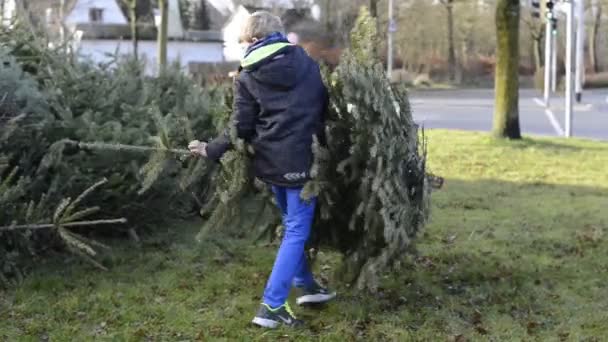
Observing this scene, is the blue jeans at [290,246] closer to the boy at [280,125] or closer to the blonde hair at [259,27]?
the boy at [280,125]

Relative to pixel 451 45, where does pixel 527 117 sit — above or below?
below

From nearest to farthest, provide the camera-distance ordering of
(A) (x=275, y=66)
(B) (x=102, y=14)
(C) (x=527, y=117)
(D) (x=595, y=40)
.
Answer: (A) (x=275, y=66)
(C) (x=527, y=117)
(D) (x=595, y=40)
(B) (x=102, y=14)

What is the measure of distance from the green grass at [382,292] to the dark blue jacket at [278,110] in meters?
0.96

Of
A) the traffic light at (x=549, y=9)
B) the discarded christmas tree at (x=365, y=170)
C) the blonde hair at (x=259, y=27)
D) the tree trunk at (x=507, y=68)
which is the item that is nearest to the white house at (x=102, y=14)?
the traffic light at (x=549, y=9)

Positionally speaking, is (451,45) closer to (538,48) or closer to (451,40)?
(451,40)

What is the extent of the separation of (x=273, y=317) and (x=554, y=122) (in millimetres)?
21028

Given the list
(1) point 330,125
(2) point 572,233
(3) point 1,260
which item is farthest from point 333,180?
(2) point 572,233

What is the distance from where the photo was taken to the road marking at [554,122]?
21494mm

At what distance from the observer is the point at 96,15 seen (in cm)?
5722

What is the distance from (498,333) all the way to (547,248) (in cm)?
225

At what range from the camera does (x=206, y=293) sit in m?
5.86

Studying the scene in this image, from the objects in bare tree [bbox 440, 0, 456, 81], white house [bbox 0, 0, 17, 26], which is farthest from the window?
white house [bbox 0, 0, 17, 26]

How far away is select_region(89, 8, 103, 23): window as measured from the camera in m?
56.2

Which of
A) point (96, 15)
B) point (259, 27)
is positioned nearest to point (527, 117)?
point (259, 27)
